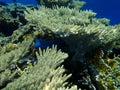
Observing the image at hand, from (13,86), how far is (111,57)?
322 centimetres

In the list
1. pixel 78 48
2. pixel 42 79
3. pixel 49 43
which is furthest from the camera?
pixel 49 43

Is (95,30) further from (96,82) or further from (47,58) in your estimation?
(47,58)

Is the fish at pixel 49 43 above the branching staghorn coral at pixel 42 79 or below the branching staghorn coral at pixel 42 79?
above

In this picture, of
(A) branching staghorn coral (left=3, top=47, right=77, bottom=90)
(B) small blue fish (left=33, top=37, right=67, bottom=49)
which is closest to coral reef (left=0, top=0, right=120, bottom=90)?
(B) small blue fish (left=33, top=37, right=67, bottom=49)

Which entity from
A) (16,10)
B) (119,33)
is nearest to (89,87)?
(119,33)

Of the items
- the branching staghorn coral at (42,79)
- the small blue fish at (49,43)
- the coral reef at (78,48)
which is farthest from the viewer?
the small blue fish at (49,43)

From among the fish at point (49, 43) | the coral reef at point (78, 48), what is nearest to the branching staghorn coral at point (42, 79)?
the coral reef at point (78, 48)

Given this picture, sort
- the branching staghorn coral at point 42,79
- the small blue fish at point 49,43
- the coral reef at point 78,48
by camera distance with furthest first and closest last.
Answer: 1. the small blue fish at point 49,43
2. the coral reef at point 78,48
3. the branching staghorn coral at point 42,79

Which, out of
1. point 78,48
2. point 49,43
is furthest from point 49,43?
point 78,48

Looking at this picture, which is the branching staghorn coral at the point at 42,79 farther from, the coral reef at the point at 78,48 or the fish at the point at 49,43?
the fish at the point at 49,43

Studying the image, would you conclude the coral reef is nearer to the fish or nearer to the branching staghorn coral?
the fish

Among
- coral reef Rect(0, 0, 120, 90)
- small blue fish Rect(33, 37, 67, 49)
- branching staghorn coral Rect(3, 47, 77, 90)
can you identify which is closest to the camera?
branching staghorn coral Rect(3, 47, 77, 90)

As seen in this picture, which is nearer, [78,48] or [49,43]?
[78,48]

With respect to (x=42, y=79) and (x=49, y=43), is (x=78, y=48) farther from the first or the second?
(x=42, y=79)
